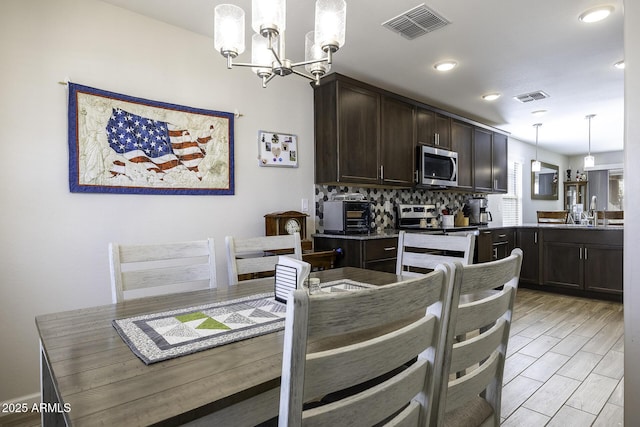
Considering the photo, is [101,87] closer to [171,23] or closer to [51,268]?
[171,23]

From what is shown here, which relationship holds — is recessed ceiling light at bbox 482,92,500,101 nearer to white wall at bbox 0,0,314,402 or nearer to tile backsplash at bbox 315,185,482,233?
tile backsplash at bbox 315,185,482,233

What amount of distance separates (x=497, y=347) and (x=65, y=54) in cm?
272

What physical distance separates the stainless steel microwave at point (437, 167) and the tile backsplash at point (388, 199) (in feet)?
1.40

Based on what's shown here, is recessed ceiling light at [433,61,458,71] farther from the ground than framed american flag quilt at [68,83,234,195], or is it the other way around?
recessed ceiling light at [433,61,458,71]

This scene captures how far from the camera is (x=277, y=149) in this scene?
3.11 metres

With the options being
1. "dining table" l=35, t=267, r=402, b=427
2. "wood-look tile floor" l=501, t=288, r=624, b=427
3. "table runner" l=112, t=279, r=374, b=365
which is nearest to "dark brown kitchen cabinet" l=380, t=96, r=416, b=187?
"wood-look tile floor" l=501, t=288, r=624, b=427

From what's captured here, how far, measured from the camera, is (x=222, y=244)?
2.75m

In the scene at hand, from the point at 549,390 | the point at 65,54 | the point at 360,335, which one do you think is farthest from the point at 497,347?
the point at 65,54

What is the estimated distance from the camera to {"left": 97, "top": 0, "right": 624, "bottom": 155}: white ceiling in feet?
7.41

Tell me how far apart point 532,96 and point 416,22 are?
8.11 ft

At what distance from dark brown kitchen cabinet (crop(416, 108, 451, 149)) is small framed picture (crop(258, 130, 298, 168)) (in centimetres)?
169

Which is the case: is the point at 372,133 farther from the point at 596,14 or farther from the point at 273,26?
the point at 273,26

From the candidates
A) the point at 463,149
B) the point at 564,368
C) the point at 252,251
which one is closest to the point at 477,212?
the point at 463,149

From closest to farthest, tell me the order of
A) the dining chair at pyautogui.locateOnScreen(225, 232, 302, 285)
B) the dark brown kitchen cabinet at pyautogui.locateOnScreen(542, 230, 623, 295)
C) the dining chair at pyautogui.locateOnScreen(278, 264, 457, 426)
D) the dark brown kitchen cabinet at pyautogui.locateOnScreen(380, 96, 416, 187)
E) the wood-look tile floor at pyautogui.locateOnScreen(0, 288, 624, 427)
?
the dining chair at pyautogui.locateOnScreen(278, 264, 457, 426)
the dining chair at pyautogui.locateOnScreen(225, 232, 302, 285)
the wood-look tile floor at pyautogui.locateOnScreen(0, 288, 624, 427)
the dark brown kitchen cabinet at pyautogui.locateOnScreen(380, 96, 416, 187)
the dark brown kitchen cabinet at pyautogui.locateOnScreen(542, 230, 623, 295)
